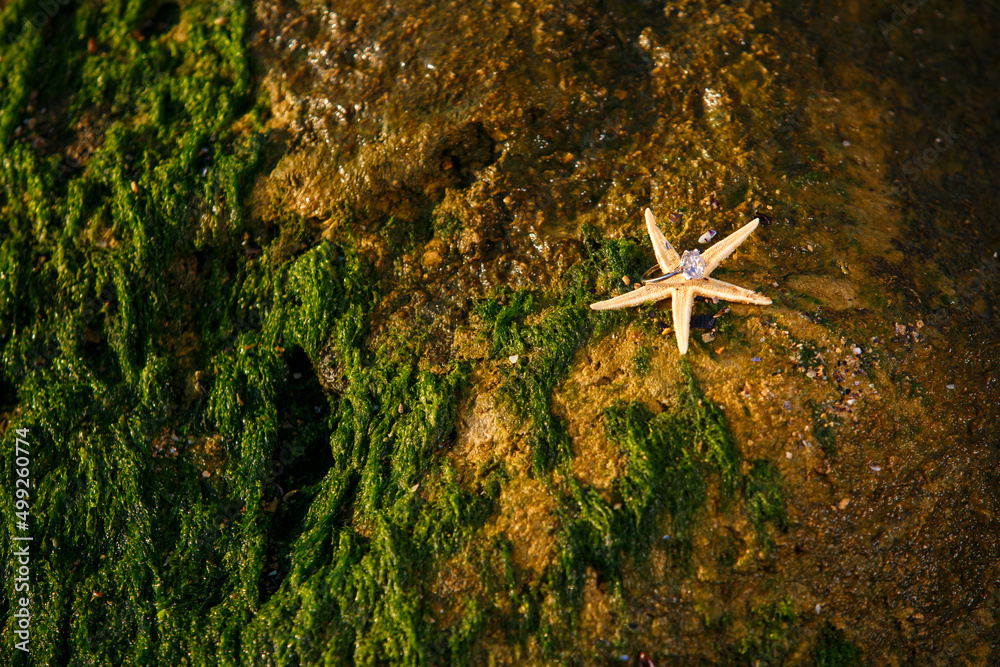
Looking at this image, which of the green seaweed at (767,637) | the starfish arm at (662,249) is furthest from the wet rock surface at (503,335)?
the starfish arm at (662,249)

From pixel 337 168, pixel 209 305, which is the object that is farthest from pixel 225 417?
pixel 337 168

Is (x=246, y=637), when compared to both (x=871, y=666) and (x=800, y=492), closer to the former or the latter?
(x=800, y=492)

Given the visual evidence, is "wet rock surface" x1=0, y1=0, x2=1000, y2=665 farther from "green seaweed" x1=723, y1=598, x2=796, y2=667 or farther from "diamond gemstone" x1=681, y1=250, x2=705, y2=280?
"diamond gemstone" x1=681, y1=250, x2=705, y2=280

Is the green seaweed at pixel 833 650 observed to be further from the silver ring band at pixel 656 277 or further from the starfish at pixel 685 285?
the silver ring band at pixel 656 277

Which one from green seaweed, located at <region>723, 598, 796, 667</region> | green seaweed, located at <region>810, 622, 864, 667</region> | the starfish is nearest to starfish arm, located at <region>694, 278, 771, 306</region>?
the starfish

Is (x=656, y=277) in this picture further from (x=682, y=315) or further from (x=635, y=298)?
(x=682, y=315)

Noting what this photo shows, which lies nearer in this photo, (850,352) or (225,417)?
(850,352)

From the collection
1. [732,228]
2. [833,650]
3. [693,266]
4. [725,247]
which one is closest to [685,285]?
[693,266]
